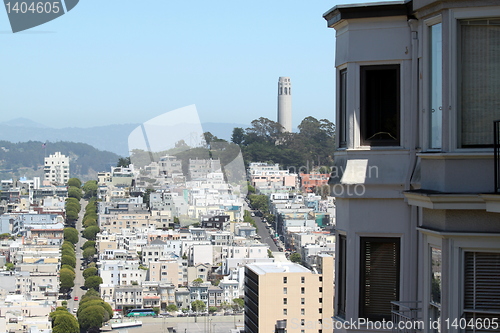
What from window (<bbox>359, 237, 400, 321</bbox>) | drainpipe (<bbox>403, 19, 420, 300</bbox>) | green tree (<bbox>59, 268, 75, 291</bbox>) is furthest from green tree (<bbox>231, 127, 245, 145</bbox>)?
drainpipe (<bbox>403, 19, 420, 300</bbox>)

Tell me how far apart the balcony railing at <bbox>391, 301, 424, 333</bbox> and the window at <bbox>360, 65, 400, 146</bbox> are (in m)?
0.31

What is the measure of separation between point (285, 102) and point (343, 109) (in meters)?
69.0

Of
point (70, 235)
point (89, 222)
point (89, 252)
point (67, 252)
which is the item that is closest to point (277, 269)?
point (67, 252)

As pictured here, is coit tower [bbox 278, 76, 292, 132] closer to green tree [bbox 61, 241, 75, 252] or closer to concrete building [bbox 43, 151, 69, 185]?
concrete building [bbox 43, 151, 69, 185]

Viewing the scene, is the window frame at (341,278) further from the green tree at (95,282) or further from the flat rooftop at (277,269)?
the green tree at (95,282)

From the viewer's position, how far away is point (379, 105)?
1.90 metres

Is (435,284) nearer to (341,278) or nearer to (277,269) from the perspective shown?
(341,278)

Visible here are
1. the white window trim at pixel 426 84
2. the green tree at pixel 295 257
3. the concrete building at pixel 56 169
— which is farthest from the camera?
the concrete building at pixel 56 169

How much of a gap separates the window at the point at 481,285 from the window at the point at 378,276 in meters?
0.38

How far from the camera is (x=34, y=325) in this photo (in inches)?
912

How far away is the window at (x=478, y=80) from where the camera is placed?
1.53 metres

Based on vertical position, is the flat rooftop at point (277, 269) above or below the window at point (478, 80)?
below

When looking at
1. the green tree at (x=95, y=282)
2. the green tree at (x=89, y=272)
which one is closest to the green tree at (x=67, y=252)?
the green tree at (x=89, y=272)

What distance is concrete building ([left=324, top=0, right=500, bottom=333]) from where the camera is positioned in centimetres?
152
